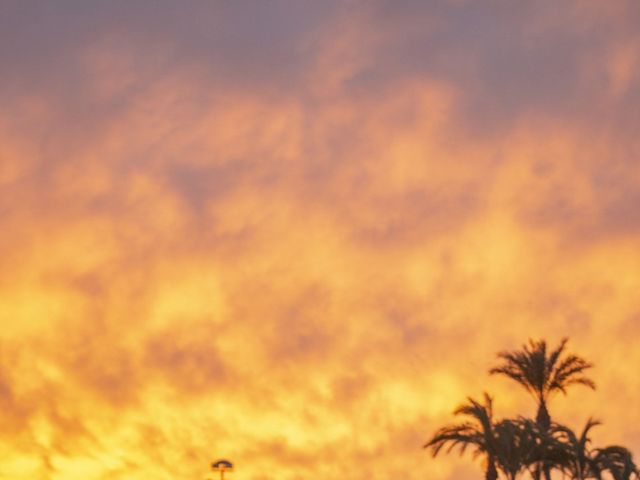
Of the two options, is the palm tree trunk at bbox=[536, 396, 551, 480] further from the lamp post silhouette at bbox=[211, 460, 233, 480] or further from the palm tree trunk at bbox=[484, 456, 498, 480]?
the lamp post silhouette at bbox=[211, 460, 233, 480]

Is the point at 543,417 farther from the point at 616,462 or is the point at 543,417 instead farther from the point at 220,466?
the point at 220,466

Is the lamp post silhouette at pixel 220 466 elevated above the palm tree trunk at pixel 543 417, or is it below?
below

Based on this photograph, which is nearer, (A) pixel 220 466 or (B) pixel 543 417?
(A) pixel 220 466

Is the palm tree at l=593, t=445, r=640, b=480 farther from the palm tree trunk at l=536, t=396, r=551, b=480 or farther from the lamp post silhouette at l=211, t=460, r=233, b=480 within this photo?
the lamp post silhouette at l=211, t=460, r=233, b=480

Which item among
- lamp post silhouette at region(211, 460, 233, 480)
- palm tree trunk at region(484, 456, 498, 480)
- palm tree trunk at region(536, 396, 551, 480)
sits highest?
palm tree trunk at region(536, 396, 551, 480)

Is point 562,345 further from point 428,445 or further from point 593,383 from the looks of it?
point 428,445

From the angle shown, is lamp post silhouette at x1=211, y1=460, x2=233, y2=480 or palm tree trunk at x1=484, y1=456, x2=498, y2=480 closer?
palm tree trunk at x1=484, y1=456, x2=498, y2=480

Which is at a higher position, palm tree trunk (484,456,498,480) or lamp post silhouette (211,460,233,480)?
lamp post silhouette (211,460,233,480)

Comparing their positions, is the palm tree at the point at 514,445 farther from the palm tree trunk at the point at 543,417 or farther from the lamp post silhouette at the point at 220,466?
the lamp post silhouette at the point at 220,466

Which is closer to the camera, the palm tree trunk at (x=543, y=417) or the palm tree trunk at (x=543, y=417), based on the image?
the palm tree trunk at (x=543, y=417)

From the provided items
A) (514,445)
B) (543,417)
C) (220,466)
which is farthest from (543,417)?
(220,466)

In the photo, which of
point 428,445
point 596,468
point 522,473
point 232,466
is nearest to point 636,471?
point 596,468

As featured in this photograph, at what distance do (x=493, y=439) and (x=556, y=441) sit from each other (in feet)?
12.4

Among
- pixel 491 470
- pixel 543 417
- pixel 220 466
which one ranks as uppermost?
pixel 543 417
